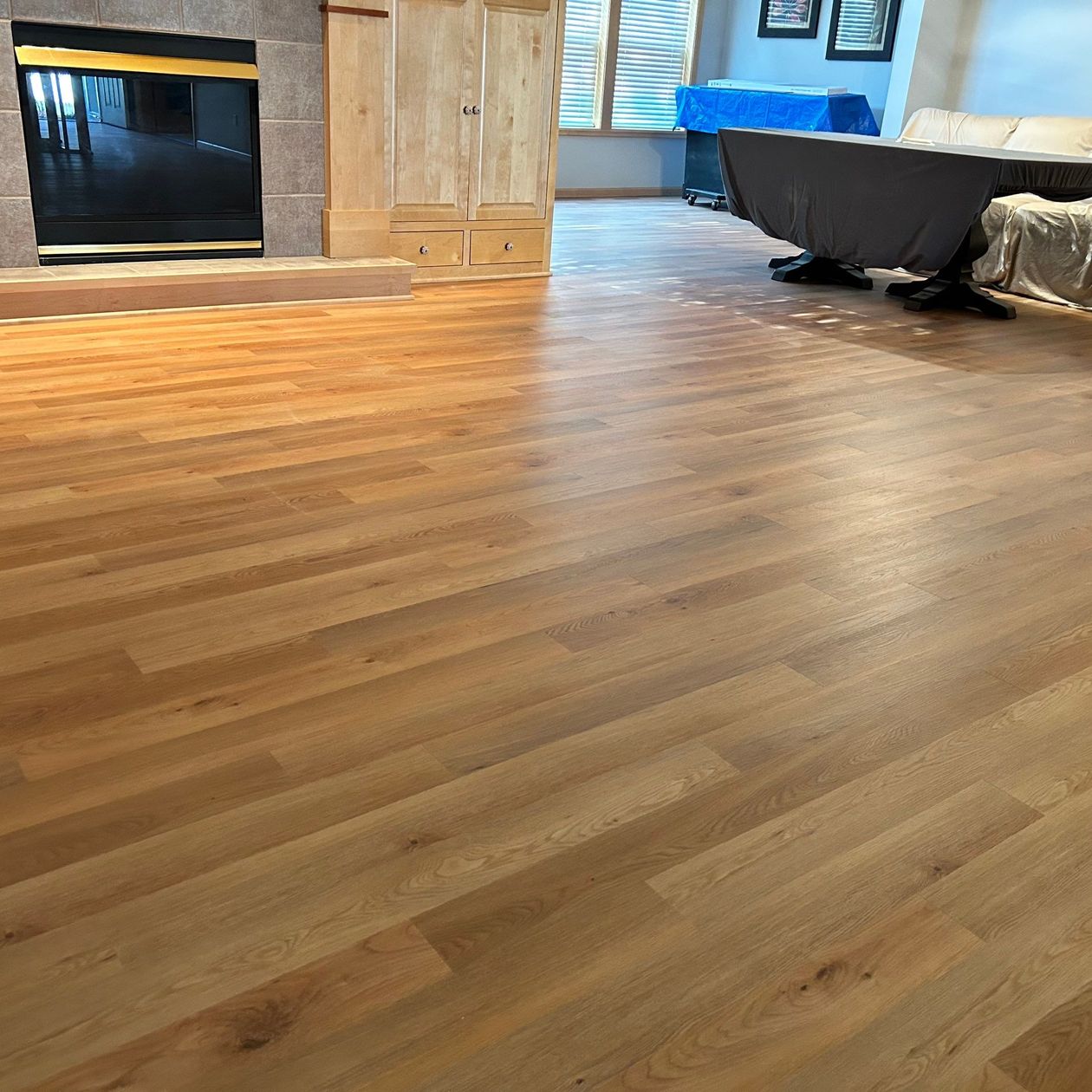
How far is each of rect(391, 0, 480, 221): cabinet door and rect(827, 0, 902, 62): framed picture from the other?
A: 4698 millimetres

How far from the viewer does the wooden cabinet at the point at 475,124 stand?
467cm

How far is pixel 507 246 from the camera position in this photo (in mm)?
5238

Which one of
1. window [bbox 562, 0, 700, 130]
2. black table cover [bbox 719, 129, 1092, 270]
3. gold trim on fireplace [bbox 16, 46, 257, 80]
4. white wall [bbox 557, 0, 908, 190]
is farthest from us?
window [bbox 562, 0, 700, 130]

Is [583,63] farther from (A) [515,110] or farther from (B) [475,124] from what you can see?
(B) [475,124]

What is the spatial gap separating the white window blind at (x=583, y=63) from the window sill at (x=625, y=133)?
5 cm

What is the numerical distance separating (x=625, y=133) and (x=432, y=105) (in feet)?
14.9

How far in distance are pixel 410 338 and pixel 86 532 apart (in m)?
1.98

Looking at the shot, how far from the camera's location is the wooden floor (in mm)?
1125

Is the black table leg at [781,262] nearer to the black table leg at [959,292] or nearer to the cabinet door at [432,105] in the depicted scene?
the black table leg at [959,292]

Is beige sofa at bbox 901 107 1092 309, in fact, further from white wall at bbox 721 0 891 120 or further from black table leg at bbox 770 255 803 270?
white wall at bbox 721 0 891 120

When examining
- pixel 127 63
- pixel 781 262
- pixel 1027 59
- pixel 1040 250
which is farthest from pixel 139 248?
pixel 1027 59

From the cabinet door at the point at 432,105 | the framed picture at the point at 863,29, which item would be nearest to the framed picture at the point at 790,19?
the framed picture at the point at 863,29

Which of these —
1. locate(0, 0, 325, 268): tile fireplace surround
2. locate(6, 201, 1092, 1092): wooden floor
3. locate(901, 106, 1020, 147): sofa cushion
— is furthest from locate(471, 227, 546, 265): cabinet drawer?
locate(901, 106, 1020, 147): sofa cushion

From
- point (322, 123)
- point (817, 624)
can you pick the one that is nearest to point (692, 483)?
point (817, 624)
